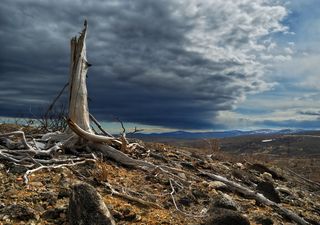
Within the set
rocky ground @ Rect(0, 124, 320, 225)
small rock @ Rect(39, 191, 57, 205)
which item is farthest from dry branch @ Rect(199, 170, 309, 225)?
small rock @ Rect(39, 191, 57, 205)

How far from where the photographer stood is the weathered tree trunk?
9773mm

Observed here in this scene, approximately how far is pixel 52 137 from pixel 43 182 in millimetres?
2465

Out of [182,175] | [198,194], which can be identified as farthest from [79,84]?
[198,194]

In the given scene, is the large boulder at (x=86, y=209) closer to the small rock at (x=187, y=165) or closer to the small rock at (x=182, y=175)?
the small rock at (x=182, y=175)

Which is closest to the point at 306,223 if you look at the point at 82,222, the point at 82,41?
the point at 82,222

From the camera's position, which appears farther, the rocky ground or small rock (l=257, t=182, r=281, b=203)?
small rock (l=257, t=182, r=281, b=203)

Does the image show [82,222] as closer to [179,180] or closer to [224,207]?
[224,207]

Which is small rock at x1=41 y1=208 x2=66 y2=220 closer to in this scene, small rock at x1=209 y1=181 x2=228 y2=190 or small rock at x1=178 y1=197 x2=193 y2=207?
small rock at x1=178 y1=197 x2=193 y2=207

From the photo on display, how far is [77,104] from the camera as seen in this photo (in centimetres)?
980

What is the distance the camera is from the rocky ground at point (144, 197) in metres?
6.26

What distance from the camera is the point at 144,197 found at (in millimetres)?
7438

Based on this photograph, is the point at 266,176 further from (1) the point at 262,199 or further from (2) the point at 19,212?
(2) the point at 19,212

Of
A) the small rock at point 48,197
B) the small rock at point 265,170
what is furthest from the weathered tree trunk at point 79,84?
the small rock at point 265,170

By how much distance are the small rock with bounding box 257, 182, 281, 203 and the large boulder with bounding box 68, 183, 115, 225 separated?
4762 millimetres
